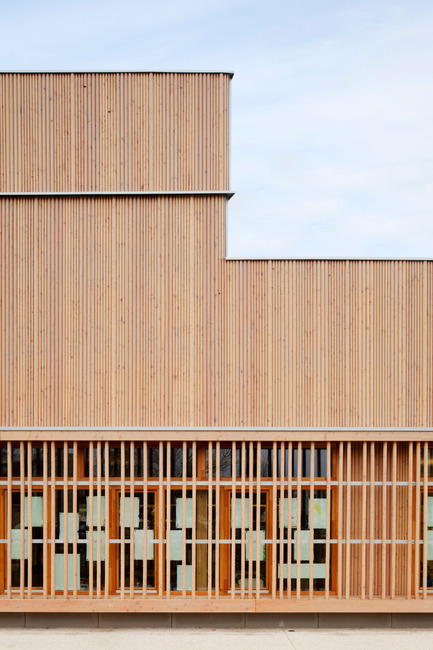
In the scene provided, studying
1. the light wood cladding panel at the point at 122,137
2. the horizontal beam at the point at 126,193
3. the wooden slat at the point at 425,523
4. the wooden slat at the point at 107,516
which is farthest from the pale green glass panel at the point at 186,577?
the light wood cladding panel at the point at 122,137

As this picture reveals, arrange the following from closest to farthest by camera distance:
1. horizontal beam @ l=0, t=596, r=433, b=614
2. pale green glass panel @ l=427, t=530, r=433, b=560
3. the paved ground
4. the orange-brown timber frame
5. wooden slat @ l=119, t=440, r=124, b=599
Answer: the paved ground, horizontal beam @ l=0, t=596, r=433, b=614, wooden slat @ l=119, t=440, r=124, b=599, the orange-brown timber frame, pale green glass panel @ l=427, t=530, r=433, b=560

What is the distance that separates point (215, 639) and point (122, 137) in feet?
25.8

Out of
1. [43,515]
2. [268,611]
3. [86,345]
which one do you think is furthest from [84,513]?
[268,611]

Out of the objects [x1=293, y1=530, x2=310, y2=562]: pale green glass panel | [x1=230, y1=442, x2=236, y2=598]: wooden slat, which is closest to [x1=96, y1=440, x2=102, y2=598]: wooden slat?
[x1=230, y1=442, x2=236, y2=598]: wooden slat

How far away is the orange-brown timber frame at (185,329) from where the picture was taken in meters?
Answer: 9.00

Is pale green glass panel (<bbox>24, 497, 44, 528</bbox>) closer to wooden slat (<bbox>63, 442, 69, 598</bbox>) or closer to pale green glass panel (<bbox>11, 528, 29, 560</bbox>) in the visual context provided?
pale green glass panel (<bbox>11, 528, 29, 560</bbox>)

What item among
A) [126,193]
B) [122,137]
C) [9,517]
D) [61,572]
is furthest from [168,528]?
[122,137]

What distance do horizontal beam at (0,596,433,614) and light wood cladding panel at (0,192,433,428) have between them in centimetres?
273

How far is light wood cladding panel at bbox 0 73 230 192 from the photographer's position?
917 cm

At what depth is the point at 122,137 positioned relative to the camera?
9.17m

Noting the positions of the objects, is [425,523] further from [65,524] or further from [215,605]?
[65,524]

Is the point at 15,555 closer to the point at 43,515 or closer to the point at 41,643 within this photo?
the point at 43,515

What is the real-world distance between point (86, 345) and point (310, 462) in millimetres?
4009

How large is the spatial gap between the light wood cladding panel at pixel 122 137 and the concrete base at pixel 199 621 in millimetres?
6761
